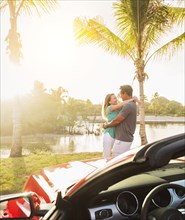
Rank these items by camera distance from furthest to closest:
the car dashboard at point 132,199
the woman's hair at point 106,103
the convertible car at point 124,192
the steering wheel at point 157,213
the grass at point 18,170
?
the grass at point 18,170
the woman's hair at point 106,103
the car dashboard at point 132,199
the steering wheel at point 157,213
the convertible car at point 124,192

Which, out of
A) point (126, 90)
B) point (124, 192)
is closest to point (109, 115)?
point (126, 90)

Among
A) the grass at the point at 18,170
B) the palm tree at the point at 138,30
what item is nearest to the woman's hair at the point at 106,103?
the grass at the point at 18,170

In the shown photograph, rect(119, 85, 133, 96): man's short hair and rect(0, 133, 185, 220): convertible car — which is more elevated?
rect(119, 85, 133, 96): man's short hair

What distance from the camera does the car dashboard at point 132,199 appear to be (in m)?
1.97

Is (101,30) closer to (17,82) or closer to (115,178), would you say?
(17,82)

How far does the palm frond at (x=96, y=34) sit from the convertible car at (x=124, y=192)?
542 inches

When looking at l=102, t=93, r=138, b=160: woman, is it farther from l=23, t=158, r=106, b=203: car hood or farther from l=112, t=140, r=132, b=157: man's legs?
l=23, t=158, r=106, b=203: car hood

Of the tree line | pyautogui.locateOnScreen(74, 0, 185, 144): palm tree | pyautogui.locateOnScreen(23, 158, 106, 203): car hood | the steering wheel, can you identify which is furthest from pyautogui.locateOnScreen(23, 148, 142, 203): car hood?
the tree line

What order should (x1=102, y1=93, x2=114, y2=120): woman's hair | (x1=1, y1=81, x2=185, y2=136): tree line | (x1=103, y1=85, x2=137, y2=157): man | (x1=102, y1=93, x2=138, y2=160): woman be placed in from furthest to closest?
(x1=1, y1=81, x2=185, y2=136): tree line, (x1=102, y1=93, x2=114, y2=120): woman's hair, (x1=102, y1=93, x2=138, y2=160): woman, (x1=103, y1=85, x2=137, y2=157): man

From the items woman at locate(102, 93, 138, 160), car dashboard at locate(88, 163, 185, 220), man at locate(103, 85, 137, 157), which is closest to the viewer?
car dashboard at locate(88, 163, 185, 220)

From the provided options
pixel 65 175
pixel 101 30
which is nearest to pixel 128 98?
pixel 65 175

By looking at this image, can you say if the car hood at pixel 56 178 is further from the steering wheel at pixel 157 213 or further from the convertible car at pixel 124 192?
the steering wheel at pixel 157 213

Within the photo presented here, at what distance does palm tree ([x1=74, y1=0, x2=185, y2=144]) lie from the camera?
51.0 ft

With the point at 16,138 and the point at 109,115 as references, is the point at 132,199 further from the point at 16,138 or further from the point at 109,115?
the point at 16,138
